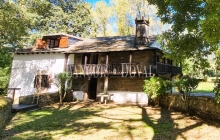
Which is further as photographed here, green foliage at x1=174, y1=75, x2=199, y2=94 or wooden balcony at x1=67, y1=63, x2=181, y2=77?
wooden balcony at x1=67, y1=63, x2=181, y2=77

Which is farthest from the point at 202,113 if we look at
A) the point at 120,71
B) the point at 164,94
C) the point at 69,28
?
the point at 69,28

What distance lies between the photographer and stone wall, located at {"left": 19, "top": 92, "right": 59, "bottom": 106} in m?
17.9

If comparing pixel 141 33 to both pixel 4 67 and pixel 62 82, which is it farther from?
pixel 4 67

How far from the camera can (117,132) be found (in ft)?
32.9

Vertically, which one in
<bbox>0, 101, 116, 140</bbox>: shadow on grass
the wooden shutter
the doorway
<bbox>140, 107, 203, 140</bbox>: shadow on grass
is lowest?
<bbox>0, 101, 116, 140</bbox>: shadow on grass

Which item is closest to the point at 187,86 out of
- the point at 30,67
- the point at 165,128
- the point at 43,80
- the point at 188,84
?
the point at 188,84

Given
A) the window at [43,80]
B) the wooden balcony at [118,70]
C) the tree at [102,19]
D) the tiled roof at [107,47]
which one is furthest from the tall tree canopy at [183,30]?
the tree at [102,19]

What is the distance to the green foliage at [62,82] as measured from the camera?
2092 cm

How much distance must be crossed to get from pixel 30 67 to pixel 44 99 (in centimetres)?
745

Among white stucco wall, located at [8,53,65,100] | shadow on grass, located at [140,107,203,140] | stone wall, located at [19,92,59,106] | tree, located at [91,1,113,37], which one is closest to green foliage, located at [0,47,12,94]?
white stucco wall, located at [8,53,65,100]

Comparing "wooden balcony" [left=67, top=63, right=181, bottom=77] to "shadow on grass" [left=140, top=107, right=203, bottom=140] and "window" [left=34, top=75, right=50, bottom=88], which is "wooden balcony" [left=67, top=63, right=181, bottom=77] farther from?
"shadow on grass" [left=140, top=107, right=203, bottom=140]

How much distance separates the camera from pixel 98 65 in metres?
21.1

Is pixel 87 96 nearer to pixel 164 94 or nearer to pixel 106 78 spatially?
pixel 106 78

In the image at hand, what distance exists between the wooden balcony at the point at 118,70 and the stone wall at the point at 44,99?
3.20 m
